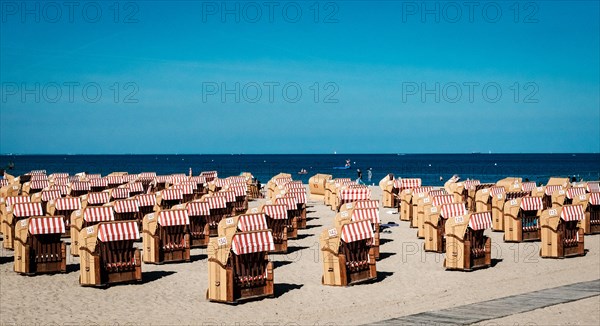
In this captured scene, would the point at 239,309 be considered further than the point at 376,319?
Yes

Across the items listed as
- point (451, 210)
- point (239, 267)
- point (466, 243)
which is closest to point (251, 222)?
point (239, 267)

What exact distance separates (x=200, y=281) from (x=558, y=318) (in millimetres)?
6748

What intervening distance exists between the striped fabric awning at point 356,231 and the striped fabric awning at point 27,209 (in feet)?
29.1

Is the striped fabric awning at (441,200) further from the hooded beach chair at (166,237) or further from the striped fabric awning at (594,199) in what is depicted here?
the hooded beach chair at (166,237)

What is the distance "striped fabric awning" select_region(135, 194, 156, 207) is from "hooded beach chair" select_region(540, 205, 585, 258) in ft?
35.8

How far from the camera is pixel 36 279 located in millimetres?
15008

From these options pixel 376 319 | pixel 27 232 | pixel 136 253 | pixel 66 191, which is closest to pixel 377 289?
pixel 376 319

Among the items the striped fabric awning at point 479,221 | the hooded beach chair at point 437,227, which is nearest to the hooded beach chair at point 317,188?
the hooded beach chair at point 437,227

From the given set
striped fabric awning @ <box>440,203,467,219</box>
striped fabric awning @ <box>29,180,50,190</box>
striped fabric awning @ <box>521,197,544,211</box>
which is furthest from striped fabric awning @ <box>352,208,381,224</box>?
striped fabric awning @ <box>29,180,50,190</box>

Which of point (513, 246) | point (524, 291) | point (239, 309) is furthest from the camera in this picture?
point (513, 246)

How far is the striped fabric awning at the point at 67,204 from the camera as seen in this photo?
22.0 meters

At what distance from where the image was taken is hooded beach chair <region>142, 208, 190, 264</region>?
55.4ft

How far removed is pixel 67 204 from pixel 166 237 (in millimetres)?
6315

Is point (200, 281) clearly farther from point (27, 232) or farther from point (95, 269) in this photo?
point (27, 232)
